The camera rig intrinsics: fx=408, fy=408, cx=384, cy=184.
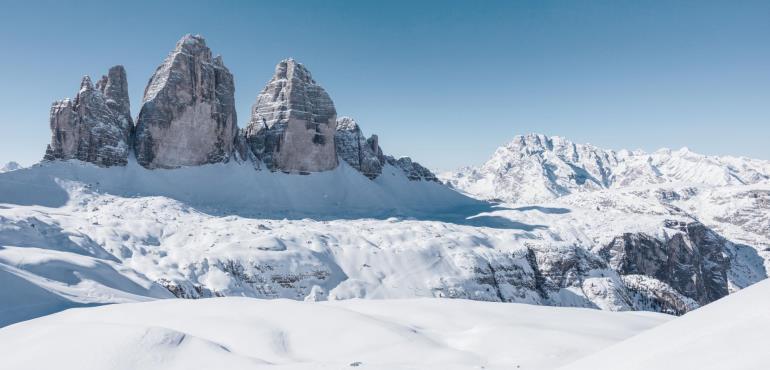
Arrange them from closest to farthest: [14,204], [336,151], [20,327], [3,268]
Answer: [20,327] → [3,268] → [14,204] → [336,151]

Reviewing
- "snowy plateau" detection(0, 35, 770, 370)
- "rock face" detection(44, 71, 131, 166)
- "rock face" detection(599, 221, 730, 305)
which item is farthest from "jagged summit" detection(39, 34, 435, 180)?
"rock face" detection(599, 221, 730, 305)

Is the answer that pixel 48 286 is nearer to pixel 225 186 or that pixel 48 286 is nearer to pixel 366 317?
pixel 366 317

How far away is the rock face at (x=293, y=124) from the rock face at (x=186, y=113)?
28.4 feet

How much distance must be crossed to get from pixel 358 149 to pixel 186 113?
39465 millimetres

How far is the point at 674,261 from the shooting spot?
227ft

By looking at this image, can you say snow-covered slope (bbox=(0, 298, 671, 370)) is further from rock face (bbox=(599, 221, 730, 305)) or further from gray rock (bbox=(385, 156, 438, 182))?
gray rock (bbox=(385, 156, 438, 182))

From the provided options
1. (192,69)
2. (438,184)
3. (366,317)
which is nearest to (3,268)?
(366,317)

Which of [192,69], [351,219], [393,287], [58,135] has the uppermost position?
[192,69]

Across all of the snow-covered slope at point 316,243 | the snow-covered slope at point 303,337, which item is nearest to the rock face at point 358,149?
the snow-covered slope at point 316,243

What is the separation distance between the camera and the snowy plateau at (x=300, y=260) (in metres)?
8.45

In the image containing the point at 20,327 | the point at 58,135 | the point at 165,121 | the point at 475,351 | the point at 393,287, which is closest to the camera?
the point at 475,351

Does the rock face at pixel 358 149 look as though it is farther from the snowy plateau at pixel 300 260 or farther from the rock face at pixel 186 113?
the rock face at pixel 186 113

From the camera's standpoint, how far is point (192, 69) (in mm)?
69250

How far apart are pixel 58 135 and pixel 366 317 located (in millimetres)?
68773
